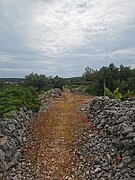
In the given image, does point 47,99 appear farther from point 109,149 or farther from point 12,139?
point 109,149

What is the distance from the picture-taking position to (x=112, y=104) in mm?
15656

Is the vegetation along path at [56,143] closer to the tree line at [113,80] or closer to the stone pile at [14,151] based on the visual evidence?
the stone pile at [14,151]

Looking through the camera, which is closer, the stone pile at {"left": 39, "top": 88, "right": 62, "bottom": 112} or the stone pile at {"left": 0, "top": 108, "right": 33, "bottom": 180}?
the stone pile at {"left": 0, "top": 108, "right": 33, "bottom": 180}

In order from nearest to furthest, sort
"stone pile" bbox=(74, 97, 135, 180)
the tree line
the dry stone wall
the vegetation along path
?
"stone pile" bbox=(74, 97, 135, 180) → the dry stone wall → the vegetation along path → the tree line

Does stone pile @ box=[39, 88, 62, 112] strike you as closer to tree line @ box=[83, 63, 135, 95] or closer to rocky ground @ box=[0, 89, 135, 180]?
rocky ground @ box=[0, 89, 135, 180]

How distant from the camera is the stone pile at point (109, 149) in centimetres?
920

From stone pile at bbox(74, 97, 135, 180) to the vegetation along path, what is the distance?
0.43 metres

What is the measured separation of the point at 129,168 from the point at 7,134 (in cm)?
511

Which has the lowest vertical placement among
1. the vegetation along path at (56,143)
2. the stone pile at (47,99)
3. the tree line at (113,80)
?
the vegetation along path at (56,143)

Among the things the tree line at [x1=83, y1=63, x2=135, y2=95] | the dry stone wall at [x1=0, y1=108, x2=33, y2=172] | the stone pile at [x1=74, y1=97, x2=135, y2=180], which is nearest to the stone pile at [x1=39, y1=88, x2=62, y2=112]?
the dry stone wall at [x1=0, y1=108, x2=33, y2=172]

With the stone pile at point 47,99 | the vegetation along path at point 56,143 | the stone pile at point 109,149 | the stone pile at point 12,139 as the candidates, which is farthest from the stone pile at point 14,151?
the stone pile at point 47,99

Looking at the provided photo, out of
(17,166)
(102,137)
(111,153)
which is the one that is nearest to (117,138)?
(111,153)

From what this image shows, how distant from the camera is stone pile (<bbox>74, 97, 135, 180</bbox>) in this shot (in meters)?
9.20

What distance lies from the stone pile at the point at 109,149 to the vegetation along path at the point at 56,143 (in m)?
0.43
